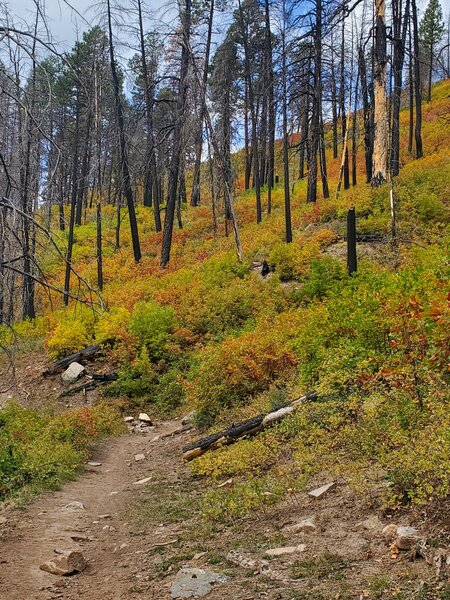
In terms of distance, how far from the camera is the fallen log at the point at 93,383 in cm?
→ 1280

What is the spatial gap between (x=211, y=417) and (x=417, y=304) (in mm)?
4774

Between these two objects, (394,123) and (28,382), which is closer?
(28,382)

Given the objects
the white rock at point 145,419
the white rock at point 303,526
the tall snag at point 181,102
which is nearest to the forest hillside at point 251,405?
the white rock at point 303,526

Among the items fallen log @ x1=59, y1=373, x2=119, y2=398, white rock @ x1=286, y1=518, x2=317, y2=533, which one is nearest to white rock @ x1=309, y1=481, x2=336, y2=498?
white rock @ x1=286, y1=518, x2=317, y2=533

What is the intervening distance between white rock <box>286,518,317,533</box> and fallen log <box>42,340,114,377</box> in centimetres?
Answer: 1073

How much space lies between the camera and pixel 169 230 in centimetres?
2067

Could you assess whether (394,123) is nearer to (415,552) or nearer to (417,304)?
(417,304)

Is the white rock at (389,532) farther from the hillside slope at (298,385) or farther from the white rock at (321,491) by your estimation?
the white rock at (321,491)

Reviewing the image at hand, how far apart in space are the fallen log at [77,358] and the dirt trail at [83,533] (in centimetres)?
581

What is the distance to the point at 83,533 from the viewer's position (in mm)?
5301

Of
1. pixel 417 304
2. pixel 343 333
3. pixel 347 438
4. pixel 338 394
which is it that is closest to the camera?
pixel 347 438

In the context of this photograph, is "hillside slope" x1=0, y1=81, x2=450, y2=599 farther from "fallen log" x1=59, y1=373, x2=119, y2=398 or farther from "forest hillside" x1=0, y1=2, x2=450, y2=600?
"fallen log" x1=59, y1=373, x2=119, y2=398

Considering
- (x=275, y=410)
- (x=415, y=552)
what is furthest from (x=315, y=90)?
(x=415, y=552)

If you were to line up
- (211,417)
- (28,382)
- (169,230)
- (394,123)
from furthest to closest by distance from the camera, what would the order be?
1. (394,123)
2. (169,230)
3. (28,382)
4. (211,417)
